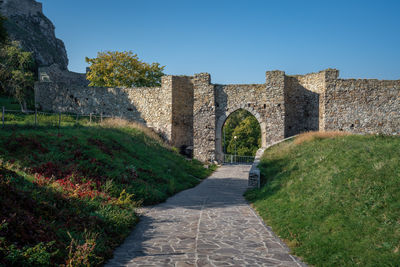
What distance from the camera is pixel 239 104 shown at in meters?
22.6

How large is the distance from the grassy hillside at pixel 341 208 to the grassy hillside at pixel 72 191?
3.64 metres

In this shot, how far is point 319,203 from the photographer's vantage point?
23.6 ft

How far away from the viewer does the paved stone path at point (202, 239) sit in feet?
17.1

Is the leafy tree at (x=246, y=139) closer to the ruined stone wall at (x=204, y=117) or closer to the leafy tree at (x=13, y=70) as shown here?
the ruined stone wall at (x=204, y=117)

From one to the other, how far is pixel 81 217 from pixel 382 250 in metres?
5.53

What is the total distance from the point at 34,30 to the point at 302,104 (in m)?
52.5

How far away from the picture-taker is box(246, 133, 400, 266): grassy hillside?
4.88 metres

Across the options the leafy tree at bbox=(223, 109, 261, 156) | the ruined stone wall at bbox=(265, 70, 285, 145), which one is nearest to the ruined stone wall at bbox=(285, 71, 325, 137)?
the ruined stone wall at bbox=(265, 70, 285, 145)

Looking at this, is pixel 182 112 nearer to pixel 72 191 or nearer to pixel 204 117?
pixel 204 117

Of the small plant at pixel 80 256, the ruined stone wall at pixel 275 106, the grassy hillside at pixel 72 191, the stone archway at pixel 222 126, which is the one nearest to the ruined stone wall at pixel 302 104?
the ruined stone wall at pixel 275 106

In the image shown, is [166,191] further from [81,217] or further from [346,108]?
[346,108]

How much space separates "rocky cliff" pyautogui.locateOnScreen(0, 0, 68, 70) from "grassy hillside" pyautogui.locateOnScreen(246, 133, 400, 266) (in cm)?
4586

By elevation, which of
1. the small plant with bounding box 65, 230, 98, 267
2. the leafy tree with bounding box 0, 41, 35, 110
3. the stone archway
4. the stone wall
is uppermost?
the leafy tree with bounding box 0, 41, 35, 110

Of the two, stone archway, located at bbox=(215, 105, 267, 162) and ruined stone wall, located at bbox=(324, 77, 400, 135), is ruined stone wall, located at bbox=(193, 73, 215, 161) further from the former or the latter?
ruined stone wall, located at bbox=(324, 77, 400, 135)
